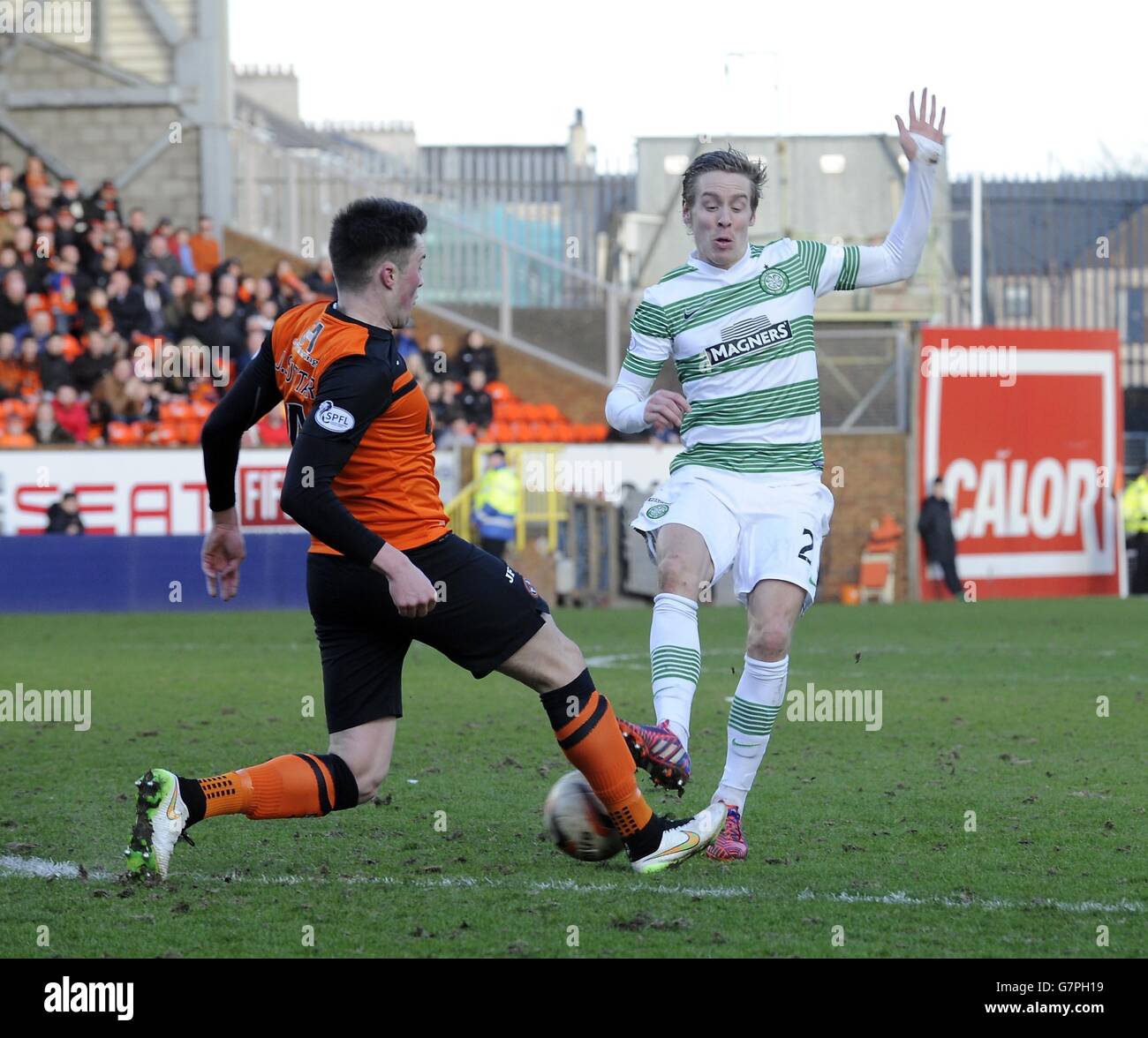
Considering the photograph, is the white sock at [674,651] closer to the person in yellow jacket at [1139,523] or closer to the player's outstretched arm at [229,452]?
the player's outstretched arm at [229,452]

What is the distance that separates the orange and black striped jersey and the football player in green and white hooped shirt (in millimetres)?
985

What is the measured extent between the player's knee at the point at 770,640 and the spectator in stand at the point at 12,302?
1711cm

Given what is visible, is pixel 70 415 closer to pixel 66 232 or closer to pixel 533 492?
pixel 66 232

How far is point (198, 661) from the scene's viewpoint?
41.7 ft

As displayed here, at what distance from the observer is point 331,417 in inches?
175

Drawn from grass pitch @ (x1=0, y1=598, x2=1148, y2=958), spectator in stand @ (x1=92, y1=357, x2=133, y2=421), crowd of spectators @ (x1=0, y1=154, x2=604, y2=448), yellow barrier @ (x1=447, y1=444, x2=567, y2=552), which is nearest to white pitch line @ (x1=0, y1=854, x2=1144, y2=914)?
grass pitch @ (x1=0, y1=598, x2=1148, y2=958)

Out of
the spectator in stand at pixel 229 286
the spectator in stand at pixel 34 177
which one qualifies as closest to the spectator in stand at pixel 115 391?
the spectator in stand at pixel 229 286

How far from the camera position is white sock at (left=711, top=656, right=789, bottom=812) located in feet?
18.3

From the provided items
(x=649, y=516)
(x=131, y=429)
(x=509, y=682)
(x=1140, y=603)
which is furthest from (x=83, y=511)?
(x=649, y=516)

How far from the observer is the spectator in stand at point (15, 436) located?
63.6 feet

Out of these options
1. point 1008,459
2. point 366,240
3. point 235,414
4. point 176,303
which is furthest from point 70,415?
point 366,240

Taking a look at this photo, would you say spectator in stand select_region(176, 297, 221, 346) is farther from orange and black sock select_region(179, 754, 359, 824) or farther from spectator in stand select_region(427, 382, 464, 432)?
orange and black sock select_region(179, 754, 359, 824)
